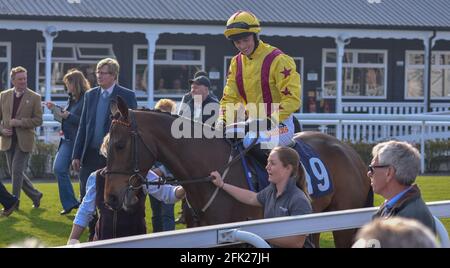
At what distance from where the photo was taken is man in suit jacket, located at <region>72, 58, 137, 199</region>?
25.2 ft

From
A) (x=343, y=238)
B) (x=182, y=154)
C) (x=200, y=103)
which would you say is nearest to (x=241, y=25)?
(x=182, y=154)

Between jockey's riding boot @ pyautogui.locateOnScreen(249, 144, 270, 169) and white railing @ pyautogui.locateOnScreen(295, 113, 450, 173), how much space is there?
1042 cm

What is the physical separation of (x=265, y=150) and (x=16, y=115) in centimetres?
→ 562

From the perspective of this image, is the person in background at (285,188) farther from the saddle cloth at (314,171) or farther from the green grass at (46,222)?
the green grass at (46,222)

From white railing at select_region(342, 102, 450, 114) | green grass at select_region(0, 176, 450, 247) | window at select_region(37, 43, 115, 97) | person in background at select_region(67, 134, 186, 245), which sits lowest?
green grass at select_region(0, 176, 450, 247)

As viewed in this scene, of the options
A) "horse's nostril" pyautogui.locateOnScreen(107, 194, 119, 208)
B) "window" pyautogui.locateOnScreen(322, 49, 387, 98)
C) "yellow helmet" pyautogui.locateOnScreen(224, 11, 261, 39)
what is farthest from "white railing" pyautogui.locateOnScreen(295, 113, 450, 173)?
"horse's nostril" pyautogui.locateOnScreen(107, 194, 119, 208)

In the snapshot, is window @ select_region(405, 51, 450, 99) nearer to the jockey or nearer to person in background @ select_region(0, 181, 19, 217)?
person in background @ select_region(0, 181, 19, 217)

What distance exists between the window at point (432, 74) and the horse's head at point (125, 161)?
71.4 feet

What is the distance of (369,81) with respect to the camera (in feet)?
87.0

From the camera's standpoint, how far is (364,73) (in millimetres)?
26469

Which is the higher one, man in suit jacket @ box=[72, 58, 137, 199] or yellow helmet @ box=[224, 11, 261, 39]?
yellow helmet @ box=[224, 11, 261, 39]

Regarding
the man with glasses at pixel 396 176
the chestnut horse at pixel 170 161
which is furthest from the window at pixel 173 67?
the man with glasses at pixel 396 176

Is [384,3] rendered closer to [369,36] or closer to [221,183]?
[369,36]
